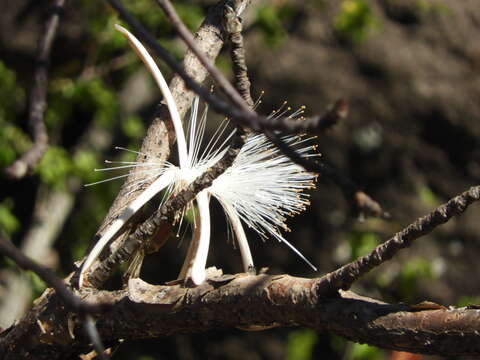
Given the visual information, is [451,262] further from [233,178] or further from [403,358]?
[233,178]

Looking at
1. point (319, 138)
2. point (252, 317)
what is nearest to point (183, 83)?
point (252, 317)

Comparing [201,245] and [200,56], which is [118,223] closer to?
[201,245]

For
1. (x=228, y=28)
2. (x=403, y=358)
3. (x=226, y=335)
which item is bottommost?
(x=226, y=335)

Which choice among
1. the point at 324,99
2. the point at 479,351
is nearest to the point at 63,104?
the point at 324,99

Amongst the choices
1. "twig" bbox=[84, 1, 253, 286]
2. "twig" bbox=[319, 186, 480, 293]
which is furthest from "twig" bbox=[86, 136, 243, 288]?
"twig" bbox=[319, 186, 480, 293]

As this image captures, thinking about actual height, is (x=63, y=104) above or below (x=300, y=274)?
above

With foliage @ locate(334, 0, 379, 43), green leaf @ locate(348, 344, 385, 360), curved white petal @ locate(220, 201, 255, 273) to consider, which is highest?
foliage @ locate(334, 0, 379, 43)

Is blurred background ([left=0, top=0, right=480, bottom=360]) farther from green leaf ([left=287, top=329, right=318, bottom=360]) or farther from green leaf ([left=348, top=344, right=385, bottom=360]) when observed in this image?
green leaf ([left=348, top=344, right=385, bottom=360])

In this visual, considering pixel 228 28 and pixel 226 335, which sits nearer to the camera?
pixel 228 28
